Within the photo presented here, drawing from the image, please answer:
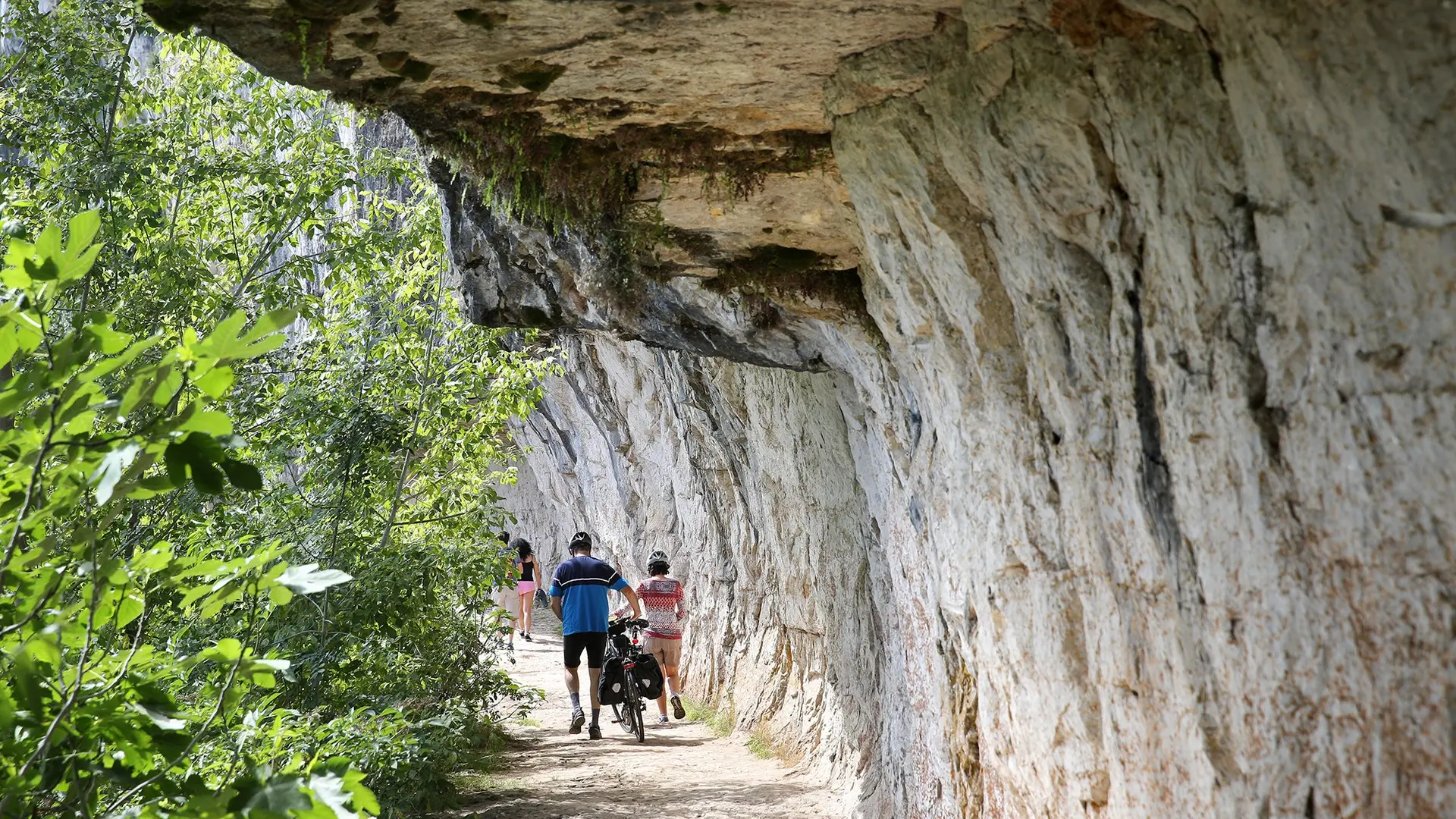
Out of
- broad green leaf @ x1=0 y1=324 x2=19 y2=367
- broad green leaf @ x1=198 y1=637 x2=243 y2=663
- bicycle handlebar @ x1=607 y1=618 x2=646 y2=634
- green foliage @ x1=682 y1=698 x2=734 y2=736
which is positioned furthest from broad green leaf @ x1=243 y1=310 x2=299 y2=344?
green foliage @ x1=682 y1=698 x2=734 y2=736

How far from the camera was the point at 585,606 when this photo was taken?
35.2 feet

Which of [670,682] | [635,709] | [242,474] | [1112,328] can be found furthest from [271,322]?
[670,682]

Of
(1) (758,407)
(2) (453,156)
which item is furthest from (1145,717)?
(1) (758,407)

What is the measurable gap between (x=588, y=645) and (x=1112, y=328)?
318 inches

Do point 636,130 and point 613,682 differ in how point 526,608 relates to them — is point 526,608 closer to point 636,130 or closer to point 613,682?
point 613,682

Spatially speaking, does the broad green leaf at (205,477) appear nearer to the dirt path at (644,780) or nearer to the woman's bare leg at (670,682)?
the dirt path at (644,780)

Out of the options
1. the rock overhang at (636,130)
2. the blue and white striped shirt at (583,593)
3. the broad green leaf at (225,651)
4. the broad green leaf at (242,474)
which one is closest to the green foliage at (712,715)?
the blue and white striped shirt at (583,593)

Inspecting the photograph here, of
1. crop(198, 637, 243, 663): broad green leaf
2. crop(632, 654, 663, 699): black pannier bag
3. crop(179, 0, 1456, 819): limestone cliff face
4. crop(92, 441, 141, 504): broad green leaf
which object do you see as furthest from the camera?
crop(632, 654, 663, 699): black pannier bag

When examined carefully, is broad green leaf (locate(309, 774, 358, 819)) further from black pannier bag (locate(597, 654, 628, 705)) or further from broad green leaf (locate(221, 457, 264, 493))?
black pannier bag (locate(597, 654, 628, 705))

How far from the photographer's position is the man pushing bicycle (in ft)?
35.2

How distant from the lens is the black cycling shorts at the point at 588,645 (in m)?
10.8

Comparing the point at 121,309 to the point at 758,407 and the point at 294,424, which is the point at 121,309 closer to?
the point at 294,424

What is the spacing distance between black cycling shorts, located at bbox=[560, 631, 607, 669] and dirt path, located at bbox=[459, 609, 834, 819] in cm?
82

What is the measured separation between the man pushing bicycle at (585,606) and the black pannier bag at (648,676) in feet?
1.30
